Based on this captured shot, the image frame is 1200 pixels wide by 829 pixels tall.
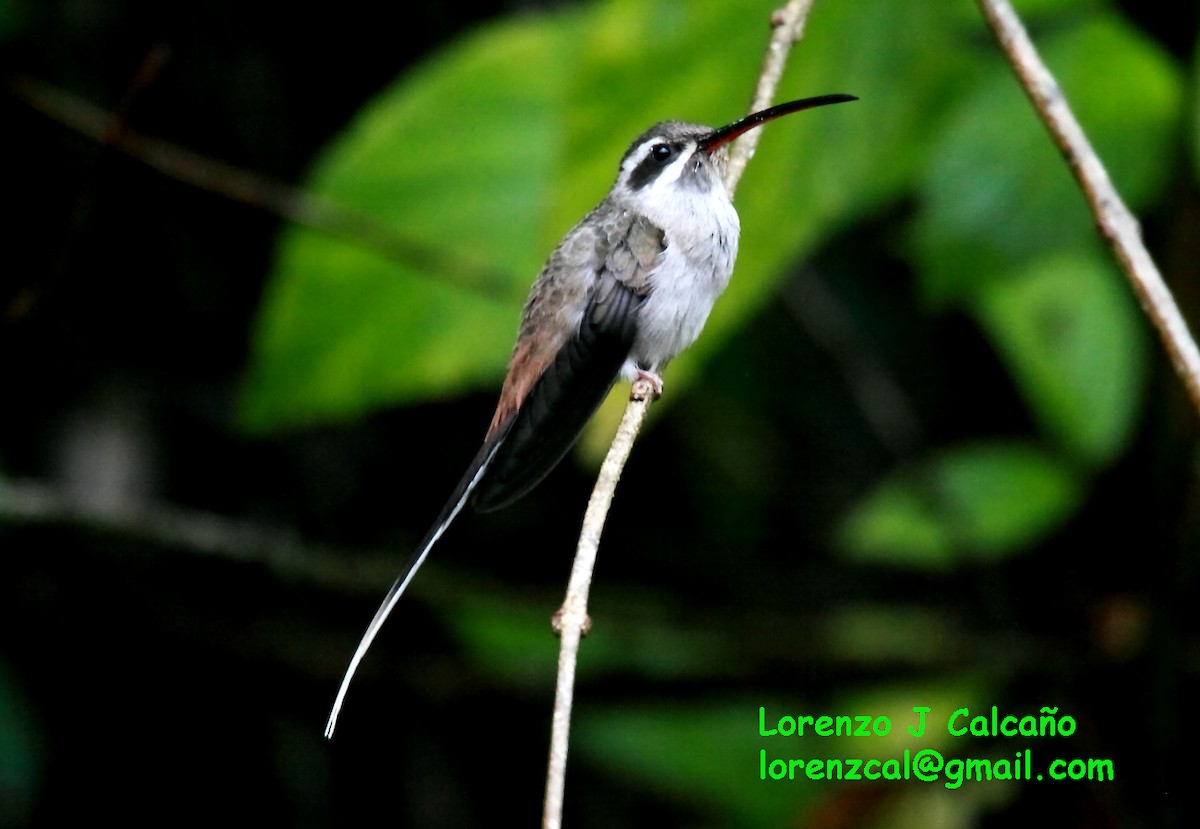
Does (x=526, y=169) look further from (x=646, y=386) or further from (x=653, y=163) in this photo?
(x=646, y=386)

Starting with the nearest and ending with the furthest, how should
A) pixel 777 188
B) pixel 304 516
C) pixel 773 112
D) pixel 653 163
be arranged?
pixel 773 112 → pixel 777 188 → pixel 653 163 → pixel 304 516

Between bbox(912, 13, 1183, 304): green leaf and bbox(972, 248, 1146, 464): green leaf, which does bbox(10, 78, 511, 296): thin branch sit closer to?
bbox(912, 13, 1183, 304): green leaf

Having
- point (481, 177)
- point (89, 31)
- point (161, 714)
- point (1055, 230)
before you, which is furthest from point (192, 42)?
point (1055, 230)

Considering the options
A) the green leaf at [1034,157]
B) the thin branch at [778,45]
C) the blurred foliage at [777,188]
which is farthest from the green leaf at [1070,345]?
the thin branch at [778,45]

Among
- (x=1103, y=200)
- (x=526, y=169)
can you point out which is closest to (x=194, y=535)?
(x=526, y=169)

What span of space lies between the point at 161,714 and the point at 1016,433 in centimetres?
362

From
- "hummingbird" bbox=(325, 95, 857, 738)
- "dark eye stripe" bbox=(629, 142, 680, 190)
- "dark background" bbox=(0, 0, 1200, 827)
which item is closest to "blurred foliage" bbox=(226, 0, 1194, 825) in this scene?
"hummingbird" bbox=(325, 95, 857, 738)

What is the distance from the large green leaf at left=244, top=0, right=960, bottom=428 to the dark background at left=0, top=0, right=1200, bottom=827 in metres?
1.27

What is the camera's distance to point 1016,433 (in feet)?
17.9

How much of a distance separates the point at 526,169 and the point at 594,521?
199cm

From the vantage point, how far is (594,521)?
5.80 feet

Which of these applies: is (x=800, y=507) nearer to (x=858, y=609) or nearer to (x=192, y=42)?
(x=858, y=609)

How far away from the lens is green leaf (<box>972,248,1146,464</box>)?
3381 mm

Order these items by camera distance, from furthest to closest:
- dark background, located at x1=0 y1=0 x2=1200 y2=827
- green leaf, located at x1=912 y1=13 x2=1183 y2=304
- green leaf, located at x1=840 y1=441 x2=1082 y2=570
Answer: dark background, located at x1=0 y1=0 x2=1200 y2=827, green leaf, located at x1=840 y1=441 x2=1082 y2=570, green leaf, located at x1=912 y1=13 x2=1183 y2=304
